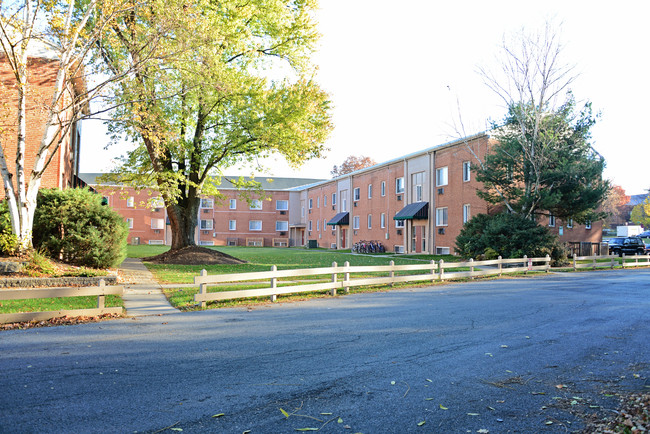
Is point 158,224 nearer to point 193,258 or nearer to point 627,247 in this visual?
point 193,258

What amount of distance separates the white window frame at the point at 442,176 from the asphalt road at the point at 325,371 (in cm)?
2249

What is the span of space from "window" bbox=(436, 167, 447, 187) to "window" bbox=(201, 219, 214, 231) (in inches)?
1418

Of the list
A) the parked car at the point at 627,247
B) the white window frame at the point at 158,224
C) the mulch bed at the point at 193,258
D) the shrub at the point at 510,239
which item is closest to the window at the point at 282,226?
the white window frame at the point at 158,224

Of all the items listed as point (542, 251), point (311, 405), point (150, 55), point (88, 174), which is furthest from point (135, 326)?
point (88, 174)

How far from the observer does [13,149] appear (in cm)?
1945

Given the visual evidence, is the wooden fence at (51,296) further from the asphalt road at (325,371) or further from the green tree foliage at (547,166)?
the green tree foliage at (547,166)

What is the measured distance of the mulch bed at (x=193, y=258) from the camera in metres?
22.7

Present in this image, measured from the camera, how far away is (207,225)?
6166 centimetres

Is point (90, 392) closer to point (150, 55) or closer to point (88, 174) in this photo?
point (150, 55)

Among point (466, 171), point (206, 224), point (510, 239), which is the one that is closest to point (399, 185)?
point (466, 171)

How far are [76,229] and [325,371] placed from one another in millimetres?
12968

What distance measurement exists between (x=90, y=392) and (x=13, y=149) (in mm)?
18025

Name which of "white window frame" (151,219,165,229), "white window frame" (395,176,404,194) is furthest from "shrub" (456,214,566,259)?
"white window frame" (151,219,165,229)

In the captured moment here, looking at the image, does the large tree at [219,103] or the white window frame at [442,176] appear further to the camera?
the white window frame at [442,176]
